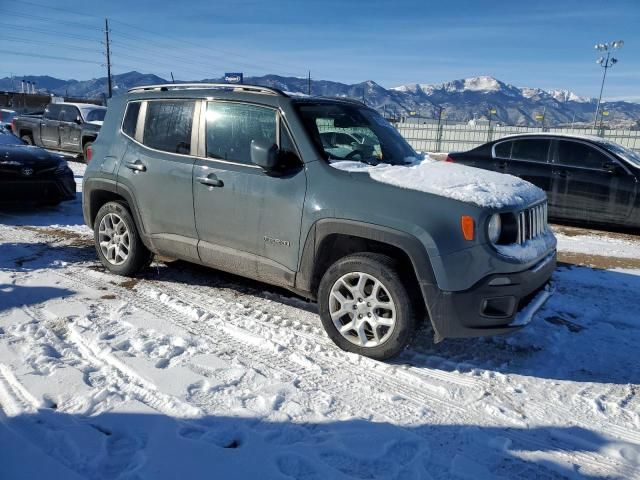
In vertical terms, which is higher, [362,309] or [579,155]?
[579,155]

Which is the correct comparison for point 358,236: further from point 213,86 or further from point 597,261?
point 597,261

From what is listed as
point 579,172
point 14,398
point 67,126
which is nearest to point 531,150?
point 579,172

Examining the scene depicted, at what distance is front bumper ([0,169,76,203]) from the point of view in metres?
7.51

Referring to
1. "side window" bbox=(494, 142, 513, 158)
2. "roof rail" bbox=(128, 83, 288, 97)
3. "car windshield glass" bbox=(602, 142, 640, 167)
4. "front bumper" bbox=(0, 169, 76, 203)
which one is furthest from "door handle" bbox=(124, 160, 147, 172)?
"car windshield glass" bbox=(602, 142, 640, 167)

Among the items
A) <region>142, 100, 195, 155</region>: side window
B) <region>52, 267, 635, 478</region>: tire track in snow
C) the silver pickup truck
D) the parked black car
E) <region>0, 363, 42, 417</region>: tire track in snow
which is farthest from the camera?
the silver pickup truck

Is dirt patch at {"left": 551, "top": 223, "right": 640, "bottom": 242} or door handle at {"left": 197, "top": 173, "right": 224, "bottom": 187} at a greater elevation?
door handle at {"left": 197, "top": 173, "right": 224, "bottom": 187}

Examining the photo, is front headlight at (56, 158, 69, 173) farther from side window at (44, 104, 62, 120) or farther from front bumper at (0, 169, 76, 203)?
side window at (44, 104, 62, 120)

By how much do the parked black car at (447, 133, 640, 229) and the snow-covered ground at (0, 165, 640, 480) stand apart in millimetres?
3557

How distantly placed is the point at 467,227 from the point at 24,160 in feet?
24.0

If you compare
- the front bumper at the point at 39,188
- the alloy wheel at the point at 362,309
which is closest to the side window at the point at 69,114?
the front bumper at the point at 39,188

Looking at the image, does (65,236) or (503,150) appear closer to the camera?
(65,236)

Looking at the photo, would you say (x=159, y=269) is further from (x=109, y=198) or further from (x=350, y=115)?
(x=350, y=115)

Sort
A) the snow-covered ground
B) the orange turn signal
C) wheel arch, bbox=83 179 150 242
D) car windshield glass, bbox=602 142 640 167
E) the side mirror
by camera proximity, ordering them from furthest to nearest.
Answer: car windshield glass, bbox=602 142 640 167, wheel arch, bbox=83 179 150 242, the side mirror, the orange turn signal, the snow-covered ground

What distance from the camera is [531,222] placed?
3.64 metres
